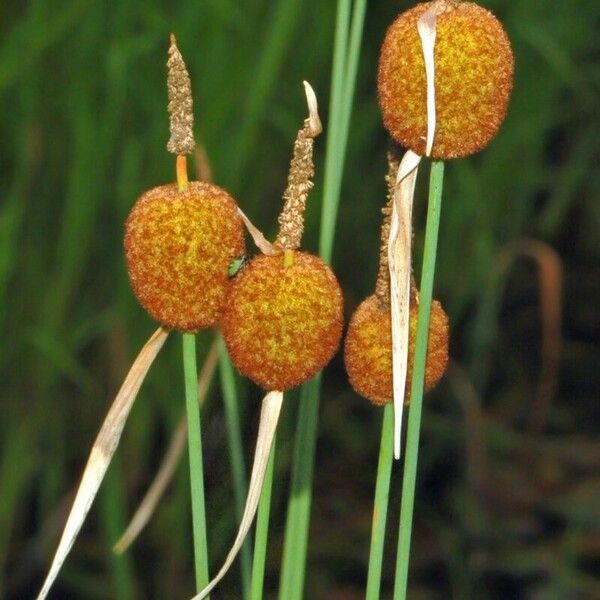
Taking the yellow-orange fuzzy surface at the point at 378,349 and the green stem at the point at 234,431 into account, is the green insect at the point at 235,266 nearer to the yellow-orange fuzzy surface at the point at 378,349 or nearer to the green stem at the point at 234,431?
the yellow-orange fuzzy surface at the point at 378,349

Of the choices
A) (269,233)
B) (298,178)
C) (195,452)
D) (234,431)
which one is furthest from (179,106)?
(269,233)

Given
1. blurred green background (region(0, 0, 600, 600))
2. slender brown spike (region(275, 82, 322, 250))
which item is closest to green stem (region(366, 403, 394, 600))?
slender brown spike (region(275, 82, 322, 250))

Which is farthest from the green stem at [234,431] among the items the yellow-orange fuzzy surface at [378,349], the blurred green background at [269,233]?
the blurred green background at [269,233]

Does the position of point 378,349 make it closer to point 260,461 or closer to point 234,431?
point 260,461

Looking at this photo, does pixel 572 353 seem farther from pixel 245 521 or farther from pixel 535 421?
pixel 245 521

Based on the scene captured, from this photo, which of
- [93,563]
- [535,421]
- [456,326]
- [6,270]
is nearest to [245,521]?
[6,270]
